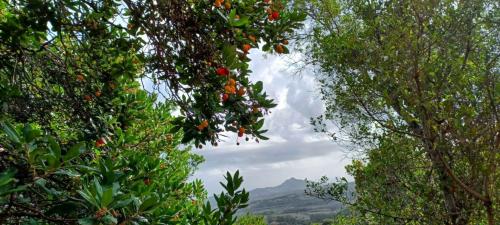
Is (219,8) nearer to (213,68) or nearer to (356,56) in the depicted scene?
(213,68)

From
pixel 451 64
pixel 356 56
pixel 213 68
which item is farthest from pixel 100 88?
pixel 451 64

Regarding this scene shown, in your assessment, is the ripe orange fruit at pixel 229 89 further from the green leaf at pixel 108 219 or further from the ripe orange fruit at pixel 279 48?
the green leaf at pixel 108 219

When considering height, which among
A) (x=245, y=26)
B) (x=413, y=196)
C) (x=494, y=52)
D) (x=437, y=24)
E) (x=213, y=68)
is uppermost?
(x=437, y=24)

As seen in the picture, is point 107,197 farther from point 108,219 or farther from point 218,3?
point 218,3

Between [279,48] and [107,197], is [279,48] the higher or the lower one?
the higher one

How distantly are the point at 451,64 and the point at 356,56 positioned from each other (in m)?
1.77

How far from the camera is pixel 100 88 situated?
5.85m

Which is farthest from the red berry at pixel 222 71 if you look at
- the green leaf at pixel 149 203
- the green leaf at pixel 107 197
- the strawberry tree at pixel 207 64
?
the green leaf at pixel 107 197

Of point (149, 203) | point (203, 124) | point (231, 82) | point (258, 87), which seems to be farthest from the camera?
point (258, 87)

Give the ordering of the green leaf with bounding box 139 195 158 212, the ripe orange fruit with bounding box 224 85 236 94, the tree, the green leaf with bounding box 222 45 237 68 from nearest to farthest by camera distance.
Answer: the green leaf with bounding box 139 195 158 212
the green leaf with bounding box 222 45 237 68
the ripe orange fruit with bounding box 224 85 236 94
the tree

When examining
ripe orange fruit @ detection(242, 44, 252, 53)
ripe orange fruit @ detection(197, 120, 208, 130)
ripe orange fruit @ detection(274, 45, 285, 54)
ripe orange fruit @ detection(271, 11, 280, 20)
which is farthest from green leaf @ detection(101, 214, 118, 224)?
ripe orange fruit @ detection(274, 45, 285, 54)

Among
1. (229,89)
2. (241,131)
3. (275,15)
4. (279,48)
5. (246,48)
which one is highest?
(275,15)

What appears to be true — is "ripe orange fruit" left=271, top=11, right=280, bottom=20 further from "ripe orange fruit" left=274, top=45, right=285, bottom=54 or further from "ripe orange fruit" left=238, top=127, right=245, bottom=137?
"ripe orange fruit" left=238, top=127, right=245, bottom=137

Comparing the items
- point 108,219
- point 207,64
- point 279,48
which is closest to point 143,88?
point 207,64
